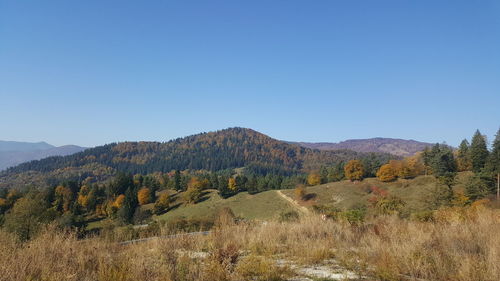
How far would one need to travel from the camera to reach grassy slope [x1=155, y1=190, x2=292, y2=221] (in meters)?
74.7

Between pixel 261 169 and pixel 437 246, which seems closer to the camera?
pixel 437 246

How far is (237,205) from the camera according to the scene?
8300cm

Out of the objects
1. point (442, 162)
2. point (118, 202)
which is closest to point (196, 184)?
point (118, 202)

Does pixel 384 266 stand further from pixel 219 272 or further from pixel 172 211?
pixel 172 211

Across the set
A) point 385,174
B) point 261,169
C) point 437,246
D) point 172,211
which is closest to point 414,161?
point 385,174

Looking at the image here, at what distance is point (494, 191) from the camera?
46906 mm

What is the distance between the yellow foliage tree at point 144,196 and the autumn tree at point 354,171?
6655 cm

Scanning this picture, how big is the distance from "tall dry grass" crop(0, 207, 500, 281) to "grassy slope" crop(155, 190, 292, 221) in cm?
6438

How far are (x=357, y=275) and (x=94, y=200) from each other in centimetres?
10415

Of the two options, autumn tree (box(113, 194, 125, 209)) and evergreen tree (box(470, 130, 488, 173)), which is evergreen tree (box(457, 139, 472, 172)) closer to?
evergreen tree (box(470, 130, 488, 173))

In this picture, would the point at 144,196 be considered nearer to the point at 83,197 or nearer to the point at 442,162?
the point at 83,197

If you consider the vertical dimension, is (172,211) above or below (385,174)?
below

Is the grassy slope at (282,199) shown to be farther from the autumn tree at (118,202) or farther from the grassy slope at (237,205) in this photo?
the autumn tree at (118,202)

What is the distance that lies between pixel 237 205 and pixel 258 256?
79068mm
